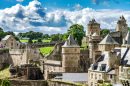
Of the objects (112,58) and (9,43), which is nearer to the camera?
(112,58)

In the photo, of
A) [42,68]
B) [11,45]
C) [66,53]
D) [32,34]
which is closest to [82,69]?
[66,53]

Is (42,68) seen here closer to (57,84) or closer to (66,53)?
(66,53)

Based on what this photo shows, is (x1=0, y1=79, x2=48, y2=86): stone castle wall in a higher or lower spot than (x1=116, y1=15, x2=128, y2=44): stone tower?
lower

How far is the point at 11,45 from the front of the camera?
74312 mm

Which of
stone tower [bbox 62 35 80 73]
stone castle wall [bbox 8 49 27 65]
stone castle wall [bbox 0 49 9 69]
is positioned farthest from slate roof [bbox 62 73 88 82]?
stone castle wall [bbox 0 49 9 69]

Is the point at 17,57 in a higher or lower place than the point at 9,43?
lower

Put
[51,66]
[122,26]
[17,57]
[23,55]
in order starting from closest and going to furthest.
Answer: [51,66] → [23,55] → [17,57] → [122,26]

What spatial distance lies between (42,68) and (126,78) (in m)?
26.9

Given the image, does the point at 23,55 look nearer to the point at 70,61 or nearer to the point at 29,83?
the point at 70,61

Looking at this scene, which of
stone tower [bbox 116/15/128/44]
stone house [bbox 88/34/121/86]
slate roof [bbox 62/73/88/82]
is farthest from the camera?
stone tower [bbox 116/15/128/44]

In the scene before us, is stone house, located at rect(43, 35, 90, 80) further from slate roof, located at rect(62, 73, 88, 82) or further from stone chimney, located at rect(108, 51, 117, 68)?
stone chimney, located at rect(108, 51, 117, 68)

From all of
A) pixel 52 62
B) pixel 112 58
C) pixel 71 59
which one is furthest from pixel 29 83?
pixel 112 58

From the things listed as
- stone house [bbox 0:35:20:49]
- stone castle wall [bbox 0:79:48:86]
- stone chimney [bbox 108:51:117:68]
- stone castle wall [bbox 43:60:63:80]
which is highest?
stone house [bbox 0:35:20:49]

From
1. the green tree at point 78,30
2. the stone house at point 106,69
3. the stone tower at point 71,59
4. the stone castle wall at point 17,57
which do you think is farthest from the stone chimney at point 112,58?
the green tree at point 78,30
